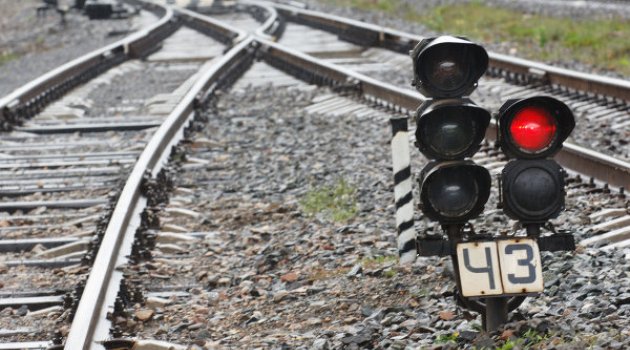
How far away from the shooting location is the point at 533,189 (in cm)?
421

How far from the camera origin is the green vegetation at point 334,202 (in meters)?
6.92

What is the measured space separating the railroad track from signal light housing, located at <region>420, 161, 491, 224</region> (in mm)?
1094

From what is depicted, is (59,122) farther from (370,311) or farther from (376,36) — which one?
(376,36)

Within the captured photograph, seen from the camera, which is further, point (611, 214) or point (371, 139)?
point (371, 139)

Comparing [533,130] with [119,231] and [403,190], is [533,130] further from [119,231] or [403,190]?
[119,231]

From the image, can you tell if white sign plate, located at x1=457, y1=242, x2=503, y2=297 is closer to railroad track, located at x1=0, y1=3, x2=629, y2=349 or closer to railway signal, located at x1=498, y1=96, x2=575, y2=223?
railway signal, located at x1=498, y1=96, x2=575, y2=223

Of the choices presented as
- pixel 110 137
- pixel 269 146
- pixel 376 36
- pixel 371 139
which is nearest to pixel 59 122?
pixel 110 137

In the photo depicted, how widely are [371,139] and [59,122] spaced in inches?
131

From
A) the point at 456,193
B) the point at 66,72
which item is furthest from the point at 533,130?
the point at 66,72

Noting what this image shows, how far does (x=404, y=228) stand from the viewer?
4.62 m

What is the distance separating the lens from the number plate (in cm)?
422

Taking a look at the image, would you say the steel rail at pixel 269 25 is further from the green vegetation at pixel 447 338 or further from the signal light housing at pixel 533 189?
the signal light housing at pixel 533 189

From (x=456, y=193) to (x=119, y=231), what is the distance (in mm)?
2564

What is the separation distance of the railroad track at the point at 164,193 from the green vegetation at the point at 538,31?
111 inches
